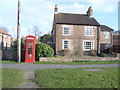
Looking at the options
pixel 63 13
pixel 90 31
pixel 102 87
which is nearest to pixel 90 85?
pixel 102 87

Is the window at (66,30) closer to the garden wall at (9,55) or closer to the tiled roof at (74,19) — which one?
the tiled roof at (74,19)

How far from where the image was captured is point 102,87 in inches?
220

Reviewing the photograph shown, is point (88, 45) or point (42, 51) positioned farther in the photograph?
point (88, 45)

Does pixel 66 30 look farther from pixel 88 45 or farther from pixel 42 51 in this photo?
pixel 42 51

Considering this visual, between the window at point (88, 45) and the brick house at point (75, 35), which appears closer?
the brick house at point (75, 35)

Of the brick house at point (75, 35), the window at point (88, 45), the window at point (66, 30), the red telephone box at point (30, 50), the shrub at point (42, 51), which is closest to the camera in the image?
the red telephone box at point (30, 50)

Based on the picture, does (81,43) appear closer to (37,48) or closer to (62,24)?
(62,24)

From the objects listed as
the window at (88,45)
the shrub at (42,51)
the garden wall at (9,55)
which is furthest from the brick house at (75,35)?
the garden wall at (9,55)

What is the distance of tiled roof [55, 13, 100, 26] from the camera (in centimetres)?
2416

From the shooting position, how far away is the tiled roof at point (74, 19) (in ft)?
79.3

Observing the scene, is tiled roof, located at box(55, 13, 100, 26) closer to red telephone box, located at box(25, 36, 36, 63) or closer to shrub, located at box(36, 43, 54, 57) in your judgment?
shrub, located at box(36, 43, 54, 57)

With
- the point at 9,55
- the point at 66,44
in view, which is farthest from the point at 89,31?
the point at 9,55

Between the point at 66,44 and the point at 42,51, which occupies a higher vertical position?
the point at 66,44

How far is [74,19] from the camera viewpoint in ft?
83.9
